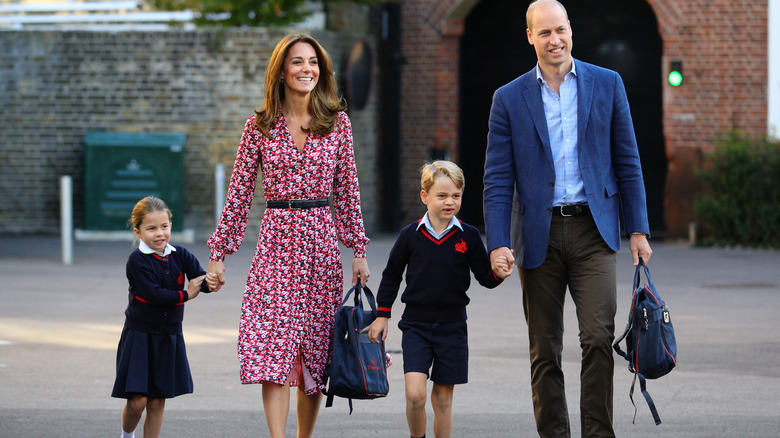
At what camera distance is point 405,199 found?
1912 cm

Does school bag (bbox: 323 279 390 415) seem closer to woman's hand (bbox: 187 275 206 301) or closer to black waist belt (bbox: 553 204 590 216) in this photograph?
woman's hand (bbox: 187 275 206 301)

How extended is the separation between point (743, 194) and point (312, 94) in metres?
12.0

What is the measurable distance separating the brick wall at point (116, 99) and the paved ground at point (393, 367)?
163 inches

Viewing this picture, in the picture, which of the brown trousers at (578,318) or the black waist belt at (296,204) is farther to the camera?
the black waist belt at (296,204)

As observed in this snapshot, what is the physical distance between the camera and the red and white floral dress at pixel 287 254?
5.29 meters

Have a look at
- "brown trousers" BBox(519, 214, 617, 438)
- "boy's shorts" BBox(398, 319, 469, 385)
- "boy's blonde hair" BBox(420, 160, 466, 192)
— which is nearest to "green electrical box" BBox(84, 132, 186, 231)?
"boy's blonde hair" BBox(420, 160, 466, 192)

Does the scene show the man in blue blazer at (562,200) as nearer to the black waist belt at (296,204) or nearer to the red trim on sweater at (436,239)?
the red trim on sweater at (436,239)

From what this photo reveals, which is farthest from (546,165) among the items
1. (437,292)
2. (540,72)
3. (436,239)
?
(437,292)

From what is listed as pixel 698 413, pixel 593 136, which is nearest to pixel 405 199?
pixel 698 413

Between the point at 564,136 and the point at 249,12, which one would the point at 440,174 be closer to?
the point at 564,136

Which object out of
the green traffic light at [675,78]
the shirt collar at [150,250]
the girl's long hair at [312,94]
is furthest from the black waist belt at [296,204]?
the green traffic light at [675,78]

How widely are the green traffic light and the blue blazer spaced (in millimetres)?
12493

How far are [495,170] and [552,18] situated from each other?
0.69 meters

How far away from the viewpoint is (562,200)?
525 centimetres
